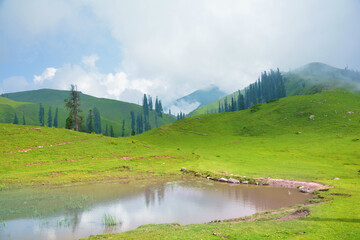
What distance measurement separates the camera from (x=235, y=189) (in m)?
29.0

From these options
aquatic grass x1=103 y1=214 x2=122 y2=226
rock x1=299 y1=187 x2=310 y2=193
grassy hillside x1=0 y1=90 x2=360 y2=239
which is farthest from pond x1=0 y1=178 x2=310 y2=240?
grassy hillside x1=0 y1=90 x2=360 y2=239

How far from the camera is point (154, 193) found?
87.1ft

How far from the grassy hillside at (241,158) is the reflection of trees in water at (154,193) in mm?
6172

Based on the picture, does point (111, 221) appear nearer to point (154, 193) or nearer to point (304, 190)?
point (154, 193)

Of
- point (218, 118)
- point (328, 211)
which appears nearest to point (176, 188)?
point (328, 211)

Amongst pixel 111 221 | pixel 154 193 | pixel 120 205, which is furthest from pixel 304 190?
pixel 111 221

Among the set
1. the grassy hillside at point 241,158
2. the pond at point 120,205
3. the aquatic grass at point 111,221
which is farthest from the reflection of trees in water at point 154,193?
the grassy hillside at point 241,158

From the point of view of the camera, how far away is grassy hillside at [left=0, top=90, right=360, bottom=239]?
44.8ft

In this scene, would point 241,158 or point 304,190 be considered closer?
point 304,190

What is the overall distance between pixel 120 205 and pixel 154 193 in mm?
5835

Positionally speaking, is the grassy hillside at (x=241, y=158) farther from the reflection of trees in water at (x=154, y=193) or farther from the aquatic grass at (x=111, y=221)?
the reflection of trees in water at (x=154, y=193)

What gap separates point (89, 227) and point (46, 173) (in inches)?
934

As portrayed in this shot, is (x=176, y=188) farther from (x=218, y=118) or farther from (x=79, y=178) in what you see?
(x=218, y=118)

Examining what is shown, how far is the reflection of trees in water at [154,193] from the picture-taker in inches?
920
